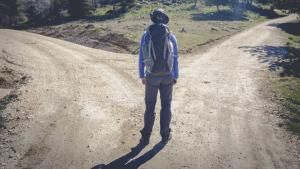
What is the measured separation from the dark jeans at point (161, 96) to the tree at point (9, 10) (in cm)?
5747

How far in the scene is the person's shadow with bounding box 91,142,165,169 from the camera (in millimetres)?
7094

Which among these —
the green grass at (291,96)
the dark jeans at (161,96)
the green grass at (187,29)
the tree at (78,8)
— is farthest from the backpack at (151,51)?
the tree at (78,8)

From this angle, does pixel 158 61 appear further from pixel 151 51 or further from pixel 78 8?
pixel 78 8

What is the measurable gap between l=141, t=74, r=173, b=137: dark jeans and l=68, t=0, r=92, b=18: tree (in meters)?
53.4

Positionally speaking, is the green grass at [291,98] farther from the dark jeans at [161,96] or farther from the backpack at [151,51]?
the backpack at [151,51]

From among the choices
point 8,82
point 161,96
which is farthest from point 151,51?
point 8,82

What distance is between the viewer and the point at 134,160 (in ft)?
24.1

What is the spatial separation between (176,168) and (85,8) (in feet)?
183

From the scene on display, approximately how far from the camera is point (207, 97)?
12.3 meters

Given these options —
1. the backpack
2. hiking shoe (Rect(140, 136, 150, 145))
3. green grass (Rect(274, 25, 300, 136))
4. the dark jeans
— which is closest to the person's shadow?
hiking shoe (Rect(140, 136, 150, 145))

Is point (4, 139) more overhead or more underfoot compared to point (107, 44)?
more overhead

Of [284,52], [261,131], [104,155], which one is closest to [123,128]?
[104,155]

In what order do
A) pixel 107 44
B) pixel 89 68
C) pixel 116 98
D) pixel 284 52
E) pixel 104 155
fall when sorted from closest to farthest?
pixel 104 155, pixel 116 98, pixel 89 68, pixel 284 52, pixel 107 44

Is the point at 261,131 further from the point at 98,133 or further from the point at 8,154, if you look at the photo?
the point at 8,154
